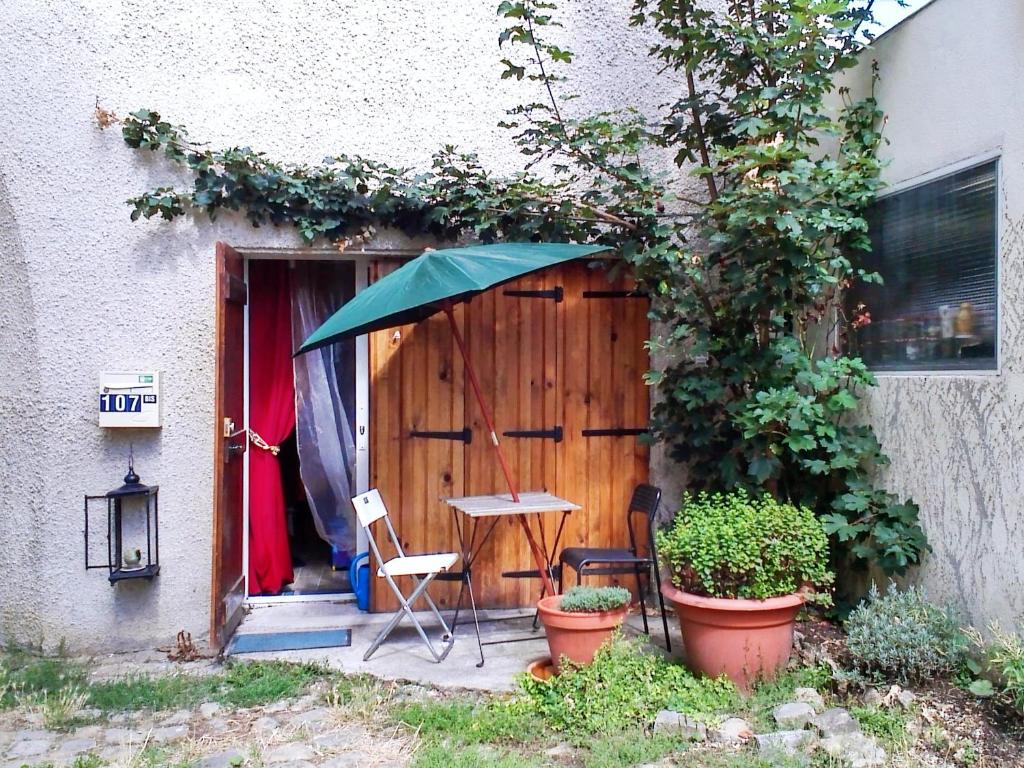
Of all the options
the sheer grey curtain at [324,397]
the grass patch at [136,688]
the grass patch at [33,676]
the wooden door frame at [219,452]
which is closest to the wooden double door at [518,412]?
the sheer grey curtain at [324,397]

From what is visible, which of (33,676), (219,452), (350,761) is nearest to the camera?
(350,761)

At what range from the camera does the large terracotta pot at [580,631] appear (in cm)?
369

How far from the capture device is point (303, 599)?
5211 mm

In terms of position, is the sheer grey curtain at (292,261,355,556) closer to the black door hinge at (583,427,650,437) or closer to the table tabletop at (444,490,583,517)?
the table tabletop at (444,490,583,517)

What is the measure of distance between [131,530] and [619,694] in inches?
111

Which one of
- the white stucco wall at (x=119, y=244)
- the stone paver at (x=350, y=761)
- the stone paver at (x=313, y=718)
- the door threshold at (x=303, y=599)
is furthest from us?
the door threshold at (x=303, y=599)

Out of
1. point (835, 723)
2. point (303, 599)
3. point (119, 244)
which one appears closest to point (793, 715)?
point (835, 723)

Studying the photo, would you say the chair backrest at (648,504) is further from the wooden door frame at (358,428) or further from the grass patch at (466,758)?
the wooden door frame at (358,428)

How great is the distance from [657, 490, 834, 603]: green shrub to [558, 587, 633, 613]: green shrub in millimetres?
306

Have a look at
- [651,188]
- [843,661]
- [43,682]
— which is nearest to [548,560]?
[843,661]

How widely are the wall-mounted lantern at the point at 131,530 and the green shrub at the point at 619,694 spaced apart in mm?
2238

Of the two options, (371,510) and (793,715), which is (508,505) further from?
(793,715)

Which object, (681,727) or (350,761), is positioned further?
(681,727)

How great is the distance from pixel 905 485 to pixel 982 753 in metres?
1.43
